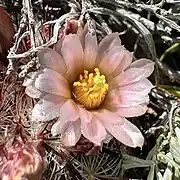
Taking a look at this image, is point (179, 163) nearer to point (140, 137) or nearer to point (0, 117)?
point (140, 137)

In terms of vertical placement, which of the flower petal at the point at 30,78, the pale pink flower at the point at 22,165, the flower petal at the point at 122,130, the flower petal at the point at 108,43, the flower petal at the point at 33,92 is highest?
the flower petal at the point at 108,43

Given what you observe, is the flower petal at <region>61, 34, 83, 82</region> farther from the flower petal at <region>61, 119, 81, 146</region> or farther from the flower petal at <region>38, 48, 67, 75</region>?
the flower petal at <region>61, 119, 81, 146</region>

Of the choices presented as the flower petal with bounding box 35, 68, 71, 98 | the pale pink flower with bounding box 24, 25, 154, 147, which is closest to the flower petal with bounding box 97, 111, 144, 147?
the pale pink flower with bounding box 24, 25, 154, 147

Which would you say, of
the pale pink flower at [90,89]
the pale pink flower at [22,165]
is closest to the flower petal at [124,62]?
the pale pink flower at [90,89]

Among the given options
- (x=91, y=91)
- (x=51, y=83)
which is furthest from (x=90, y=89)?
(x=51, y=83)

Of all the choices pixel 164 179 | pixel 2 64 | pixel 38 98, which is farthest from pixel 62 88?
pixel 164 179

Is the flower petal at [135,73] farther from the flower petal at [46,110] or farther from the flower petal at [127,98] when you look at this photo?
the flower petal at [46,110]

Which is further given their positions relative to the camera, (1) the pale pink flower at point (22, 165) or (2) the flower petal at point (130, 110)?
(2) the flower petal at point (130, 110)
